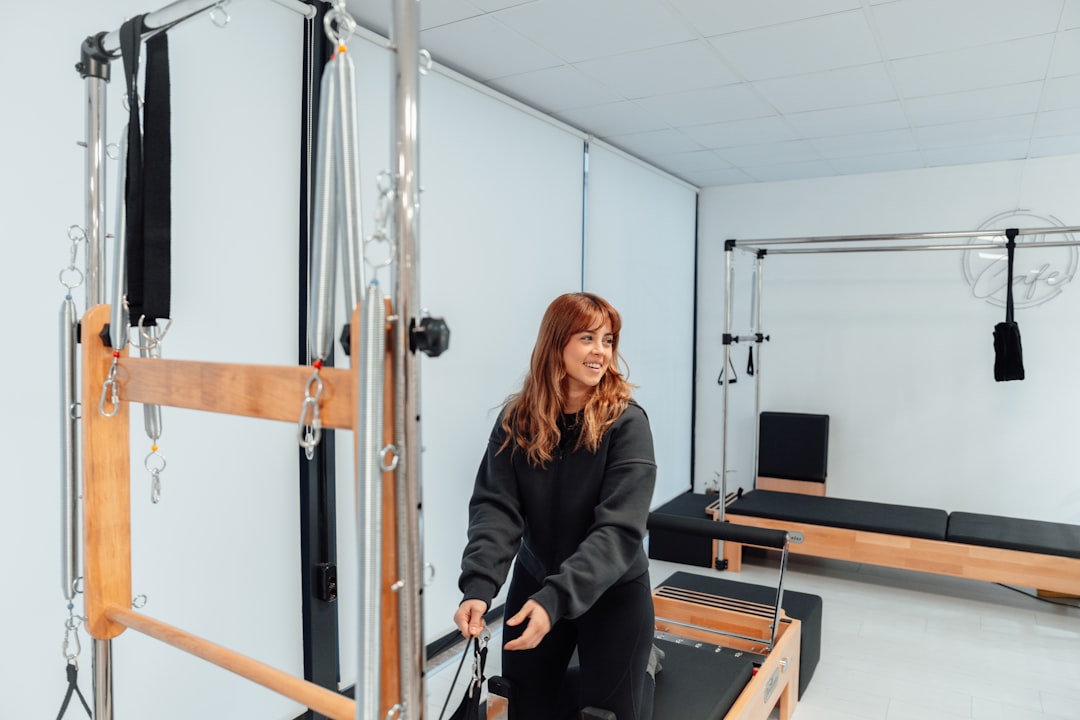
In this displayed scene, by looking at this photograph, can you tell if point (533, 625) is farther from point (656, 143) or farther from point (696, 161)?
point (696, 161)

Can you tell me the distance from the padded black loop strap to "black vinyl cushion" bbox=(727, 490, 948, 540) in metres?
1.76

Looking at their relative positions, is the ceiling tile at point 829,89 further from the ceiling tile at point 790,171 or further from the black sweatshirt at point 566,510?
the black sweatshirt at point 566,510

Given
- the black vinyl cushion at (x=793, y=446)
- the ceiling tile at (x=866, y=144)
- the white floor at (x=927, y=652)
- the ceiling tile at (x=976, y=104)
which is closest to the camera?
the white floor at (x=927, y=652)

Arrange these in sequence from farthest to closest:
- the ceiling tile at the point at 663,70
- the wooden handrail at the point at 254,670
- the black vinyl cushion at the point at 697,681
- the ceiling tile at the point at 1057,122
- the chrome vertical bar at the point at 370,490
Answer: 1. the ceiling tile at the point at 1057,122
2. the ceiling tile at the point at 663,70
3. the black vinyl cushion at the point at 697,681
4. the wooden handrail at the point at 254,670
5. the chrome vertical bar at the point at 370,490

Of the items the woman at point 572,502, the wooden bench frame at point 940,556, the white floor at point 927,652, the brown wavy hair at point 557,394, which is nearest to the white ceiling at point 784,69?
the brown wavy hair at point 557,394

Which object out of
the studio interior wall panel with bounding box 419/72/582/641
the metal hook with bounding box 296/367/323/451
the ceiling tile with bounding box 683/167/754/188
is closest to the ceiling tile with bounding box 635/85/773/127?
the studio interior wall panel with bounding box 419/72/582/641

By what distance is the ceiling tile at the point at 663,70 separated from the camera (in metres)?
2.96

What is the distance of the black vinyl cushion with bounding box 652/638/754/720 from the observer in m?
2.01

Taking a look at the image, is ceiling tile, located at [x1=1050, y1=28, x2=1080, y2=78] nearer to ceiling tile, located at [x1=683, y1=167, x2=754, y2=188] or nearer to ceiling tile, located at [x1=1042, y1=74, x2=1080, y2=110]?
ceiling tile, located at [x1=1042, y1=74, x2=1080, y2=110]

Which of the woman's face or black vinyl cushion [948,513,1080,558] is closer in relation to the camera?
the woman's face

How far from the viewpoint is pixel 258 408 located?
1046 mm

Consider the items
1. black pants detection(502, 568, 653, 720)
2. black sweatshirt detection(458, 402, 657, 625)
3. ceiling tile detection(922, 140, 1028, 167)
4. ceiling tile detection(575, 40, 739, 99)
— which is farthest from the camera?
ceiling tile detection(922, 140, 1028, 167)

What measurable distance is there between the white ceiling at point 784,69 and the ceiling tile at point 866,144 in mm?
13

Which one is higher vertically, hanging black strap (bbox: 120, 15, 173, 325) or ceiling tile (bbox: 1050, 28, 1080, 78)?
ceiling tile (bbox: 1050, 28, 1080, 78)
